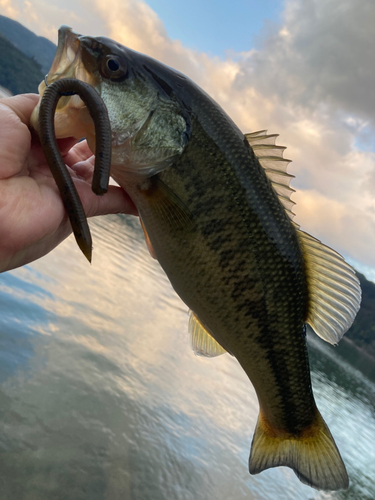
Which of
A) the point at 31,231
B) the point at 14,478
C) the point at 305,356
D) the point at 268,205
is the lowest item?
the point at 14,478

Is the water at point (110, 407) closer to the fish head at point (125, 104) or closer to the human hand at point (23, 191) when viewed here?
the human hand at point (23, 191)

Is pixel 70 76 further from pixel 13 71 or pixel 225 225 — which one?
Answer: pixel 13 71

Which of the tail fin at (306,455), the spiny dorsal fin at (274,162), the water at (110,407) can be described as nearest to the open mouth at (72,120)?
the spiny dorsal fin at (274,162)

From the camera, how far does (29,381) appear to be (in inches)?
266

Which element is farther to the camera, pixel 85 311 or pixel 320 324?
pixel 85 311

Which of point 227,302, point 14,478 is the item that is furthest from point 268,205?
point 14,478

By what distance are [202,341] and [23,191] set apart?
1782 millimetres

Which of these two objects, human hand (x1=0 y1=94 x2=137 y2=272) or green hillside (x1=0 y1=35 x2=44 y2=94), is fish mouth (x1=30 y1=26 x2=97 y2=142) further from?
green hillside (x1=0 y1=35 x2=44 y2=94)

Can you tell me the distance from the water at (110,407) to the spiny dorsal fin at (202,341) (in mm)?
4046

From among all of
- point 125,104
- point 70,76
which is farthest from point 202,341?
point 70,76

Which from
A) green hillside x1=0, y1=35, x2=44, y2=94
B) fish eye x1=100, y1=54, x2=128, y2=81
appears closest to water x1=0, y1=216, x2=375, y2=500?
fish eye x1=100, y1=54, x2=128, y2=81

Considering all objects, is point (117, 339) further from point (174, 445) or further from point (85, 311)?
point (174, 445)

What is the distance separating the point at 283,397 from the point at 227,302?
0.96m

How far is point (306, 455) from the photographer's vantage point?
2598 mm
